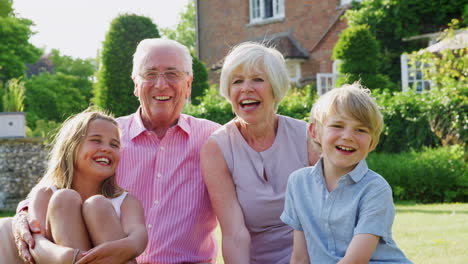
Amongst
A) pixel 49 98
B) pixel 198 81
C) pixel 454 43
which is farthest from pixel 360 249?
pixel 49 98

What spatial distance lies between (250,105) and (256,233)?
28.2 inches

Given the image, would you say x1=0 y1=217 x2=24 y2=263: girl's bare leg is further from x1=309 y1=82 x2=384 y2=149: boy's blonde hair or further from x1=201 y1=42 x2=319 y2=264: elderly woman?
x1=309 y1=82 x2=384 y2=149: boy's blonde hair

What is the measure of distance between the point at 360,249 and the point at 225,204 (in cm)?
90

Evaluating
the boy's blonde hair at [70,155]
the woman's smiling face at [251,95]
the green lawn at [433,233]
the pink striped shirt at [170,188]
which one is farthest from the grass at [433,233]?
the woman's smiling face at [251,95]

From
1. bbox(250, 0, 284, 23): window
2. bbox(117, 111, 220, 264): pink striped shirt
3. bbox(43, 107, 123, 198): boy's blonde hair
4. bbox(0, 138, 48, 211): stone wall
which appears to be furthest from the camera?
bbox(250, 0, 284, 23): window

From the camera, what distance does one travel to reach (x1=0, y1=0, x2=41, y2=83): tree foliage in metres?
29.8

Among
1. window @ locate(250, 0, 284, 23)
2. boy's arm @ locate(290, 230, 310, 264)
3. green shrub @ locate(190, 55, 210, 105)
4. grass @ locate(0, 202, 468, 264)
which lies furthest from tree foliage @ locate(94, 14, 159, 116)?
boy's arm @ locate(290, 230, 310, 264)

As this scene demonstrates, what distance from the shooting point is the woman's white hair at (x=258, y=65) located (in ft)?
11.1

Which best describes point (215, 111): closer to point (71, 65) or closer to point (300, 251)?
point (300, 251)

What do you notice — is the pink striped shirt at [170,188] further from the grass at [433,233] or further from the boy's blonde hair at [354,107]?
the grass at [433,233]

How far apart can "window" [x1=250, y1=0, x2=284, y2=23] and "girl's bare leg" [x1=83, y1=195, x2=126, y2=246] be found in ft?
63.8

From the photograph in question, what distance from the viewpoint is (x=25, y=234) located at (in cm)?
306

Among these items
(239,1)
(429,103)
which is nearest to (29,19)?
(239,1)

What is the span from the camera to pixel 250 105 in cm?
344
